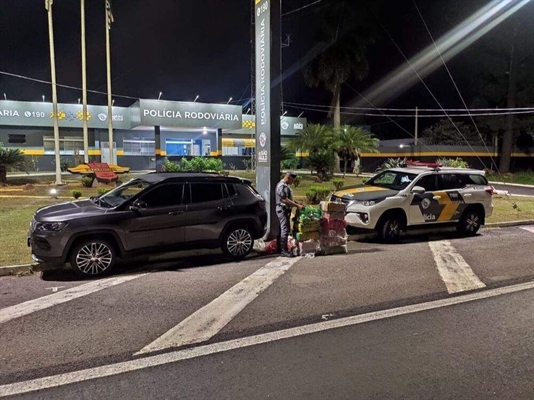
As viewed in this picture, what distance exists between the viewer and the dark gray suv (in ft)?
23.3

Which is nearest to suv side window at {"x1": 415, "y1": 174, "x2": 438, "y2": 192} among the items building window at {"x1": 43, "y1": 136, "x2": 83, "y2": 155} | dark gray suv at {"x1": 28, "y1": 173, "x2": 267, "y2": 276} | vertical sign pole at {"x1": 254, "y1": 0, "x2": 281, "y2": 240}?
vertical sign pole at {"x1": 254, "y1": 0, "x2": 281, "y2": 240}

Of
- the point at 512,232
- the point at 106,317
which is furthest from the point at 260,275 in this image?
the point at 512,232

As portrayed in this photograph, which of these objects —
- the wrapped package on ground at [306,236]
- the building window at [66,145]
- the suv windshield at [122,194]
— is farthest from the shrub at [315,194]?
the building window at [66,145]

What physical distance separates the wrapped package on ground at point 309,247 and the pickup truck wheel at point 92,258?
365 cm

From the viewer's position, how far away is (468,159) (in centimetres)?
4662

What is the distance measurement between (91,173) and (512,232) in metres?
19.0

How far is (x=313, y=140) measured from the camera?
27422 mm

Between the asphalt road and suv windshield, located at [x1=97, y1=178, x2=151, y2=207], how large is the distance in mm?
1207

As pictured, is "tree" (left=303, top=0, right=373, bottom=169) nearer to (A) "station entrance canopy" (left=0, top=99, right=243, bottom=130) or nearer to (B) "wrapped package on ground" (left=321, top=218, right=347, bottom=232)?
(A) "station entrance canopy" (left=0, top=99, right=243, bottom=130)

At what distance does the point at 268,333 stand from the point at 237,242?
3.90 metres

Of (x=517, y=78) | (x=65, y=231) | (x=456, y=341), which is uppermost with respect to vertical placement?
(x=517, y=78)

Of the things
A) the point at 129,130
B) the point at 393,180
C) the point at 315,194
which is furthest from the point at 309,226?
the point at 129,130

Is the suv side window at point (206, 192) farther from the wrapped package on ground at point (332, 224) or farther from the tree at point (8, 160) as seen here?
the tree at point (8, 160)

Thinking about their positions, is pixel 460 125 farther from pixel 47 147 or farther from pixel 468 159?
pixel 47 147
